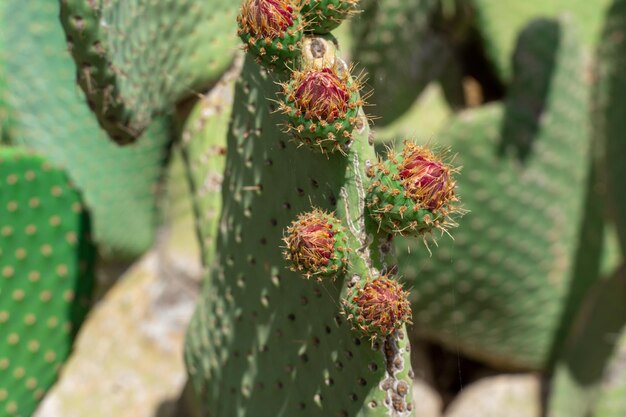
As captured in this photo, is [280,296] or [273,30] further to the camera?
[280,296]

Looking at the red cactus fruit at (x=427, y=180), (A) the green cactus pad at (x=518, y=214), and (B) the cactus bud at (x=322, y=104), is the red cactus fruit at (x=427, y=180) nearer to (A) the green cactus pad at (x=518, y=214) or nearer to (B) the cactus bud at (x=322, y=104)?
(B) the cactus bud at (x=322, y=104)

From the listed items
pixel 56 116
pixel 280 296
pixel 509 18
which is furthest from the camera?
pixel 509 18

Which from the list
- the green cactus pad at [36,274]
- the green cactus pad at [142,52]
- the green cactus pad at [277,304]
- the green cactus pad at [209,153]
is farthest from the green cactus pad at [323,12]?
the green cactus pad at [36,274]

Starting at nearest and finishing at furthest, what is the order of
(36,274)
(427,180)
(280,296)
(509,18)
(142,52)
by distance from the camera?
(427,180) < (280,296) < (142,52) < (36,274) < (509,18)

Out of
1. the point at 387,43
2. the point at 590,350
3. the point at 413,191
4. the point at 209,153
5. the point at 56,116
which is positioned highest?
the point at 413,191

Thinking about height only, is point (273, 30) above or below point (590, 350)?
above

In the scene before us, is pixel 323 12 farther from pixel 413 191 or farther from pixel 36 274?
pixel 36 274

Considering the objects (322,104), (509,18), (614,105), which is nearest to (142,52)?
(322,104)

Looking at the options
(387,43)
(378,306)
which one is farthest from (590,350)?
(378,306)
